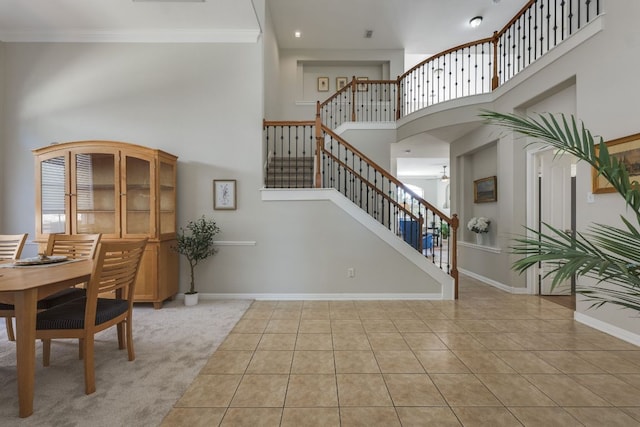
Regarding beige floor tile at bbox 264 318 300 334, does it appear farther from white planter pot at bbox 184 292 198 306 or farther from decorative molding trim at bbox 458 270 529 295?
decorative molding trim at bbox 458 270 529 295

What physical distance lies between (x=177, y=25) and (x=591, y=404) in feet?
19.1

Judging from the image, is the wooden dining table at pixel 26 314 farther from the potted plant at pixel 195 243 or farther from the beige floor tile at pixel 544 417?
the beige floor tile at pixel 544 417

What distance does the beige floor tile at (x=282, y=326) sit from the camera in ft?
10.6

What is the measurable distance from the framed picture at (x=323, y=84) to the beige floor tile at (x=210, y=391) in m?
7.55

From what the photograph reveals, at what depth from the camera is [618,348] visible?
2.83 metres

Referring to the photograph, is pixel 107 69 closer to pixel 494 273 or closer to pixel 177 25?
pixel 177 25

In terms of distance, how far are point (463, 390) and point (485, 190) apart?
13.9 ft

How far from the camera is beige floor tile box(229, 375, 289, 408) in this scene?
2020 mm

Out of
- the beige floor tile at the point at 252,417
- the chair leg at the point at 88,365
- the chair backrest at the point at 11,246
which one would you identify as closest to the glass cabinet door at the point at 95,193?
the chair backrest at the point at 11,246

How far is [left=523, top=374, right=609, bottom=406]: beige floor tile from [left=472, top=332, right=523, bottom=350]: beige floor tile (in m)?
0.50

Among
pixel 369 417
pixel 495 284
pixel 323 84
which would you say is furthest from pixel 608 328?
pixel 323 84

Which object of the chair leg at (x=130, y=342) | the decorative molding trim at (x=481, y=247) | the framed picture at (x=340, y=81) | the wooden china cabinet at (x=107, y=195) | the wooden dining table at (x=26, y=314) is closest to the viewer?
the wooden dining table at (x=26, y=314)

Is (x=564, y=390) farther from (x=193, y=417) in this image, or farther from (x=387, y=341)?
(x=193, y=417)

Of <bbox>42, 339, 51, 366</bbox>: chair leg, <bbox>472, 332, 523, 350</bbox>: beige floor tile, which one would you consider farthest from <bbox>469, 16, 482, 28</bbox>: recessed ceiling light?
<bbox>42, 339, 51, 366</bbox>: chair leg
